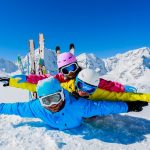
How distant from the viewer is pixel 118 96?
A: 6.41m

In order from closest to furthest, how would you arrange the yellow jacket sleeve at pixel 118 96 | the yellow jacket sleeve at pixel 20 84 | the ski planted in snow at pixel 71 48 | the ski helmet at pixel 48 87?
the ski helmet at pixel 48 87
the yellow jacket sleeve at pixel 118 96
the yellow jacket sleeve at pixel 20 84
the ski planted in snow at pixel 71 48

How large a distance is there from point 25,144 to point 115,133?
6.15ft

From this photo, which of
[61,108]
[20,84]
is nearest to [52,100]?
[61,108]

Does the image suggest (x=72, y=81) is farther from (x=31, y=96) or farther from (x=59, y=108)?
(x=31, y=96)

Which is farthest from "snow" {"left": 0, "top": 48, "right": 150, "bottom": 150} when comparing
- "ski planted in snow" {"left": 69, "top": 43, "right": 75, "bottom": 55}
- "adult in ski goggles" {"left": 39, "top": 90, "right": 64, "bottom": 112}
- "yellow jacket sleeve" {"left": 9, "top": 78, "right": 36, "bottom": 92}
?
"ski planted in snow" {"left": 69, "top": 43, "right": 75, "bottom": 55}

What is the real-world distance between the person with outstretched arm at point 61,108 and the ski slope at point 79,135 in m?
0.20

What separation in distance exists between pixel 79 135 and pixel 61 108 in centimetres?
61

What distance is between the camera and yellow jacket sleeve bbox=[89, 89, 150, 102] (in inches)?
237

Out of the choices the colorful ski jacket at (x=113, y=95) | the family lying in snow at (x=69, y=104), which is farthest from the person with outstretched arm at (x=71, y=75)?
the family lying in snow at (x=69, y=104)

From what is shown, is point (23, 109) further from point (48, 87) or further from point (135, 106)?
point (135, 106)

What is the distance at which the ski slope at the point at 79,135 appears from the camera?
4.78 m

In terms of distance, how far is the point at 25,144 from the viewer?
4.71 meters

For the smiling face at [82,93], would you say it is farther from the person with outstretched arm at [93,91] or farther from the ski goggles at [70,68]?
the ski goggles at [70,68]

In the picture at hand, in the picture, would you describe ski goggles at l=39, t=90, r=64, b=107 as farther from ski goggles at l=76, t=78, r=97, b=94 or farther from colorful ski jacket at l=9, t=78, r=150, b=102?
colorful ski jacket at l=9, t=78, r=150, b=102
